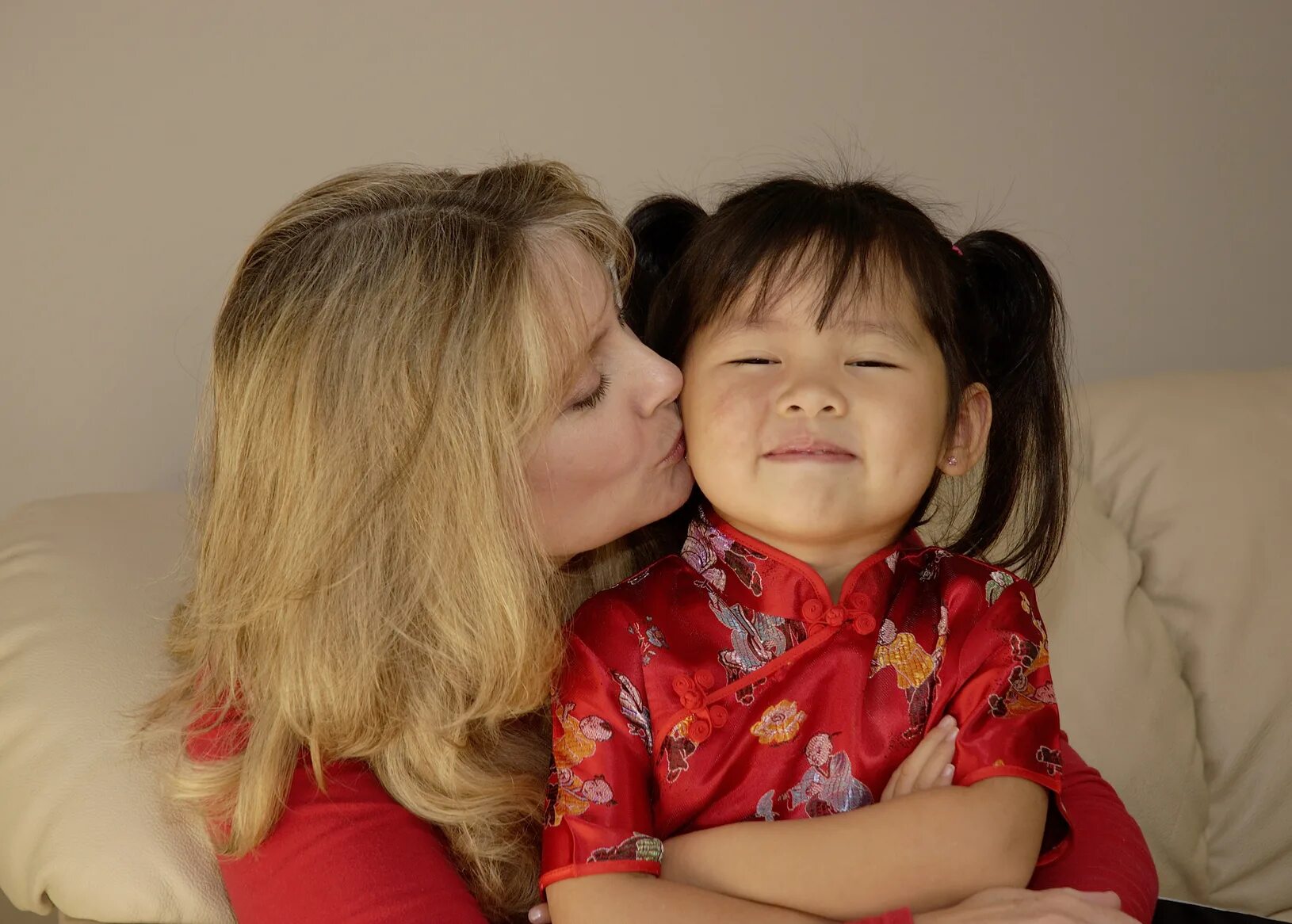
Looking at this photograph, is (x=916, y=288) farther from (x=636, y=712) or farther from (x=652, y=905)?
(x=652, y=905)

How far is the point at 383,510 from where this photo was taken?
1.20m

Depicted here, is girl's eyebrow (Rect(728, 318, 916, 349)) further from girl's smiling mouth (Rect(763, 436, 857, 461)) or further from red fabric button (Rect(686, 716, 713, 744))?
red fabric button (Rect(686, 716, 713, 744))

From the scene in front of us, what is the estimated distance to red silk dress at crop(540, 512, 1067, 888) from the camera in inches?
45.4

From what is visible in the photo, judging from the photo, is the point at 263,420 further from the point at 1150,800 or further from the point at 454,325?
the point at 1150,800

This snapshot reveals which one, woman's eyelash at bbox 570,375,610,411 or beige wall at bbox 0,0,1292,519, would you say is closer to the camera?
woman's eyelash at bbox 570,375,610,411

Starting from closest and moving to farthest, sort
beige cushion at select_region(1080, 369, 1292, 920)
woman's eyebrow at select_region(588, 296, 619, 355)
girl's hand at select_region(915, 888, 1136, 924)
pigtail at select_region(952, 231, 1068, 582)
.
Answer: girl's hand at select_region(915, 888, 1136, 924) < woman's eyebrow at select_region(588, 296, 619, 355) < pigtail at select_region(952, 231, 1068, 582) < beige cushion at select_region(1080, 369, 1292, 920)

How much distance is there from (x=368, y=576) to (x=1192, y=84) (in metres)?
2.05

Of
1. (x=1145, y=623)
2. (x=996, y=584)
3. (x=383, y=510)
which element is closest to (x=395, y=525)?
(x=383, y=510)

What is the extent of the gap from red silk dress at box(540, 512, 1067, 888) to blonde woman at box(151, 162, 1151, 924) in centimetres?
5

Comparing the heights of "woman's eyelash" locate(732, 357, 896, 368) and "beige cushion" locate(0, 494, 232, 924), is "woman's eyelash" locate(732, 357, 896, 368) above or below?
above

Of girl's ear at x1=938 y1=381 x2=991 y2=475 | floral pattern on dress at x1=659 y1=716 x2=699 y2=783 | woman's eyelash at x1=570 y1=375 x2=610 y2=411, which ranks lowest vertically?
floral pattern on dress at x1=659 y1=716 x2=699 y2=783

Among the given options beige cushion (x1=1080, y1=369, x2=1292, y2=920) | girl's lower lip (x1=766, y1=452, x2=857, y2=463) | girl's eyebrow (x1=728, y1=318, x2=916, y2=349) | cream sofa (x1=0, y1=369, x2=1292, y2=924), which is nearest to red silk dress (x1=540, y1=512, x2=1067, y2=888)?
girl's lower lip (x1=766, y1=452, x2=857, y2=463)

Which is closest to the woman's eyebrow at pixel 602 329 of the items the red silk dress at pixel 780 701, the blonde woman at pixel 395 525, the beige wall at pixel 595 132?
the blonde woman at pixel 395 525

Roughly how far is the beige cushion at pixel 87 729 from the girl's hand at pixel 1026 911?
26.5 inches
